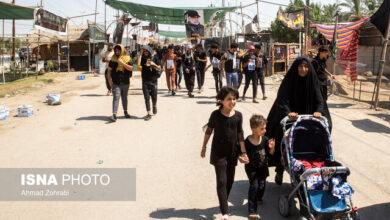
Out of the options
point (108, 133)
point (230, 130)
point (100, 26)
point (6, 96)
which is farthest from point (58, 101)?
point (100, 26)

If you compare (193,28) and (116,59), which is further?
(193,28)

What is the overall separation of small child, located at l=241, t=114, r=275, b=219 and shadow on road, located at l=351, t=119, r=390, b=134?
499cm

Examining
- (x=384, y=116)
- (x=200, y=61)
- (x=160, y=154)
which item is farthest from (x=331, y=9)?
(x=160, y=154)

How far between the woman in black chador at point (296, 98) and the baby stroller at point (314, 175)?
16cm

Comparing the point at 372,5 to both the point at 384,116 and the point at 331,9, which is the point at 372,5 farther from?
the point at 384,116

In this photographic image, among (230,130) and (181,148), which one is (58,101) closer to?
(181,148)

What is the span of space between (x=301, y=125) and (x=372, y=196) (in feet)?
4.35

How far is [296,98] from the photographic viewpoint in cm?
456

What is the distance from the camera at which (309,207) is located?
3.46m

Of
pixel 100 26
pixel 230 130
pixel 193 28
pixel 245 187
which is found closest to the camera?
pixel 230 130

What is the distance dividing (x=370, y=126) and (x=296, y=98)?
4861mm

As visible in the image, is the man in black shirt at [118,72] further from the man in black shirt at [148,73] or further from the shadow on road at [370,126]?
the shadow on road at [370,126]

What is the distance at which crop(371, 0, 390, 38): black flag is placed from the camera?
34.0 ft

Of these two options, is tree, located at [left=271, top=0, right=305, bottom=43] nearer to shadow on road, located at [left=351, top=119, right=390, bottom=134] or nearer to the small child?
shadow on road, located at [left=351, top=119, right=390, bottom=134]
